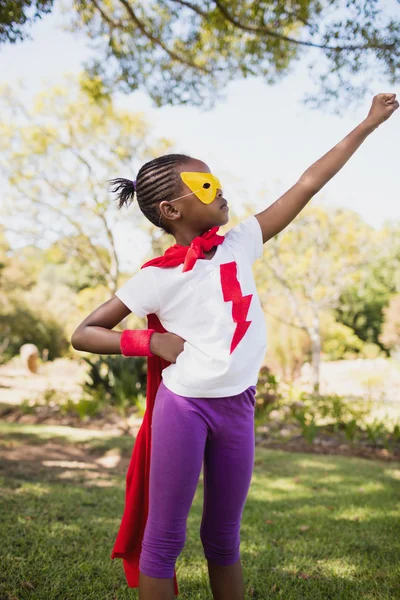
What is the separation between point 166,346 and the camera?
5.60ft

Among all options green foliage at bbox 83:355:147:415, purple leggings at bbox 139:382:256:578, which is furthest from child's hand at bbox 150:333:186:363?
green foliage at bbox 83:355:147:415

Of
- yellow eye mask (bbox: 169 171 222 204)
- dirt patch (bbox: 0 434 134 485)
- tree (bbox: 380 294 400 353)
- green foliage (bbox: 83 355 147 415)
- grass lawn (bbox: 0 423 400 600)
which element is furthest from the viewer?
tree (bbox: 380 294 400 353)

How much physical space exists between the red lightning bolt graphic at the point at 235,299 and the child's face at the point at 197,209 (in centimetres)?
18

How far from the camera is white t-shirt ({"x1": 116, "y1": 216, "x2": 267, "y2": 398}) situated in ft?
5.53

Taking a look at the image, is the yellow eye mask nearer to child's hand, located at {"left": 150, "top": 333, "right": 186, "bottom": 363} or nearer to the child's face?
the child's face

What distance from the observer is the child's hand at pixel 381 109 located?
2031mm

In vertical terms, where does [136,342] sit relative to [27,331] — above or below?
below

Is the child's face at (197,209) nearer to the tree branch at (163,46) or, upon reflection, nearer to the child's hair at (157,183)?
the child's hair at (157,183)

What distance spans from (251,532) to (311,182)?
227 centimetres

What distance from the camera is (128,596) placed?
2230mm

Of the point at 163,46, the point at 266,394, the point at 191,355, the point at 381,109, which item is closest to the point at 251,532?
the point at 191,355

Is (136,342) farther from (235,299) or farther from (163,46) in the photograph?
(163,46)

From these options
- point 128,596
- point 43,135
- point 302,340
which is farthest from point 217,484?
point 302,340

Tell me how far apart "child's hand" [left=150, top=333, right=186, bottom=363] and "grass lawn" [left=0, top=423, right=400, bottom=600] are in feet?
3.90
